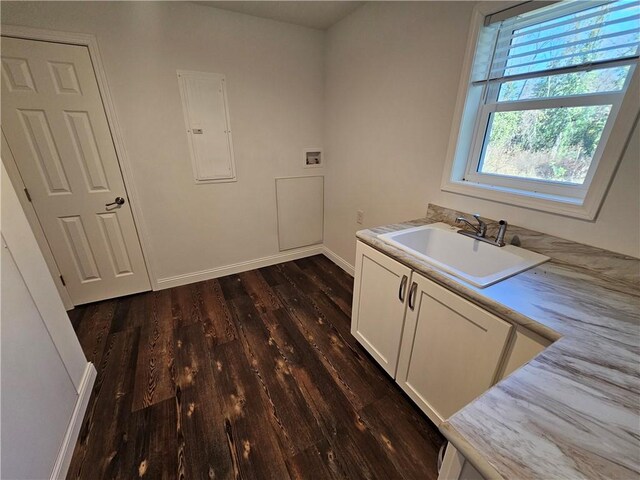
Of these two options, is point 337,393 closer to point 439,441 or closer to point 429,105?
point 439,441

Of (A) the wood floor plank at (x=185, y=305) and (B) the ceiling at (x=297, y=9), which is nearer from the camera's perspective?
(B) the ceiling at (x=297, y=9)

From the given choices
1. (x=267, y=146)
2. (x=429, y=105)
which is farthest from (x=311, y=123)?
(x=429, y=105)

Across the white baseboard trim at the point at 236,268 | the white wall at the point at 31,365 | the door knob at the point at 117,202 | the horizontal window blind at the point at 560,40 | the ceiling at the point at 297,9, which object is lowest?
the white baseboard trim at the point at 236,268

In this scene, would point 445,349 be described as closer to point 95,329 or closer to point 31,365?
point 31,365

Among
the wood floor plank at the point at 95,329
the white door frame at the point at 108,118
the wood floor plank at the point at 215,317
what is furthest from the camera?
the wood floor plank at the point at 215,317

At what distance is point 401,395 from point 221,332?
1347 mm

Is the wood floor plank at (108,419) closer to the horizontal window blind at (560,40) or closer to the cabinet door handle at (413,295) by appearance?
the cabinet door handle at (413,295)

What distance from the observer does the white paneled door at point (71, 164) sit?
175cm

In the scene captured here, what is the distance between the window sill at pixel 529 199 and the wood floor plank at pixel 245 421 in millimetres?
1731

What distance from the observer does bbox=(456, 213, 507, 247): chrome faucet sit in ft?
4.45

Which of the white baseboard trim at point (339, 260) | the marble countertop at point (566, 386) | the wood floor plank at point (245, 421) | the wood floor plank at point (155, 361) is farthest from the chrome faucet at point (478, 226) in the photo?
the wood floor plank at point (155, 361)

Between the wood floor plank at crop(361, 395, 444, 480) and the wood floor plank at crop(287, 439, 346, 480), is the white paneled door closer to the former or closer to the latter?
the wood floor plank at crop(287, 439, 346, 480)

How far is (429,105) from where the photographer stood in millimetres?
1720

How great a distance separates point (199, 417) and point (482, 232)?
1.86 meters
